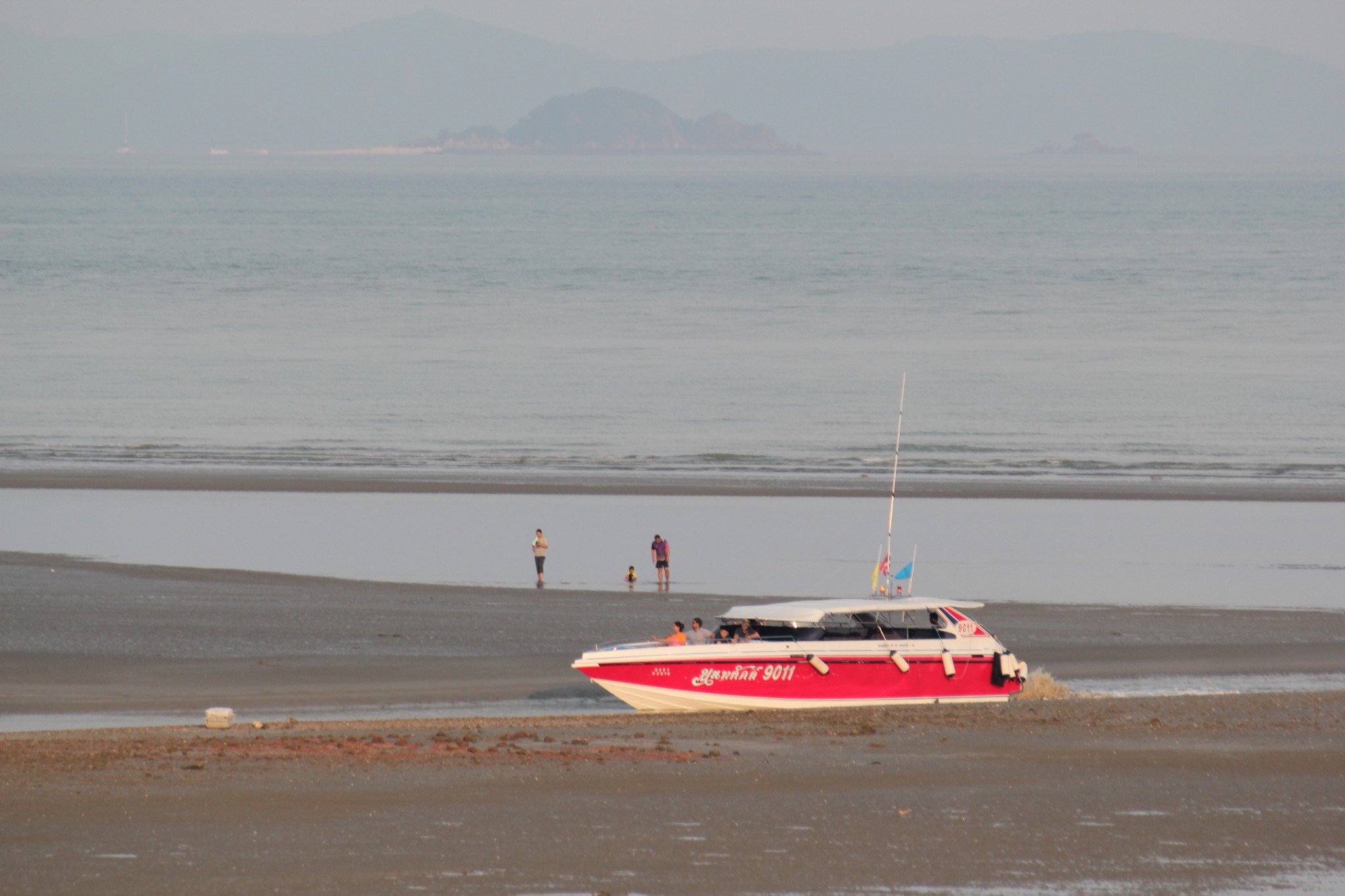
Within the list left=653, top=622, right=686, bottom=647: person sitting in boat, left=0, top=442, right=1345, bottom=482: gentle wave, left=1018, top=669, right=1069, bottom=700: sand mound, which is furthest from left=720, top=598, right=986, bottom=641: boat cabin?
left=0, top=442, right=1345, bottom=482: gentle wave

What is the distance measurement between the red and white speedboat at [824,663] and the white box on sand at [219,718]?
144 inches

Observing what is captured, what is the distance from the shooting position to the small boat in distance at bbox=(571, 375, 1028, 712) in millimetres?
17219

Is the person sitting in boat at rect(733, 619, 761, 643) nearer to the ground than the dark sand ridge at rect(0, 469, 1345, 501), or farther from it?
nearer to the ground

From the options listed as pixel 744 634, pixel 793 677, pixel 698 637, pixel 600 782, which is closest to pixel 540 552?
pixel 698 637

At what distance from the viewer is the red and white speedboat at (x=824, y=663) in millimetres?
17219

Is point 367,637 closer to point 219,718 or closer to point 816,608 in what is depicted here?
point 219,718

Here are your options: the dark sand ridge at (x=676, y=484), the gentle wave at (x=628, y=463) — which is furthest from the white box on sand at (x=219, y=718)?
the gentle wave at (x=628, y=463)

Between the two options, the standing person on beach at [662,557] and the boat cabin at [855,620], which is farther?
the standing person on beach at [662,557]

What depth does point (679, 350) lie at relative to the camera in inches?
2734

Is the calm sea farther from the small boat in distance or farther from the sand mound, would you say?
the small boat in distance

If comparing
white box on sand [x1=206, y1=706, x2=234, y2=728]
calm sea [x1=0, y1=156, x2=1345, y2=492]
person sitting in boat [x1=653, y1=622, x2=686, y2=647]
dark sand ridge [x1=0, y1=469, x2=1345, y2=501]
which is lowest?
white box on sand [x1=206, y1=706, x2=234, y2=728]

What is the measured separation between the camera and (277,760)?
1436 cm

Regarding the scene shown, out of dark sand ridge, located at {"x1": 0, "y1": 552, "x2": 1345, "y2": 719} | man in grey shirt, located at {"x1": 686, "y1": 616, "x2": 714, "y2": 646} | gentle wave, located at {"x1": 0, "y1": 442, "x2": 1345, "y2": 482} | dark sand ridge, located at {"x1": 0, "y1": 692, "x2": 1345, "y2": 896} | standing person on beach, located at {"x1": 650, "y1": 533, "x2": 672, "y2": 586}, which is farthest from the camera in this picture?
gentle wave, located at {"x1": 0, "y1": 442, "x2": 1345, "y2": 482}

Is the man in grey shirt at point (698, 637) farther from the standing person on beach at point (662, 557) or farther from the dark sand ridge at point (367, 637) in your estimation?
the standing person on beach at point (662, 557)
